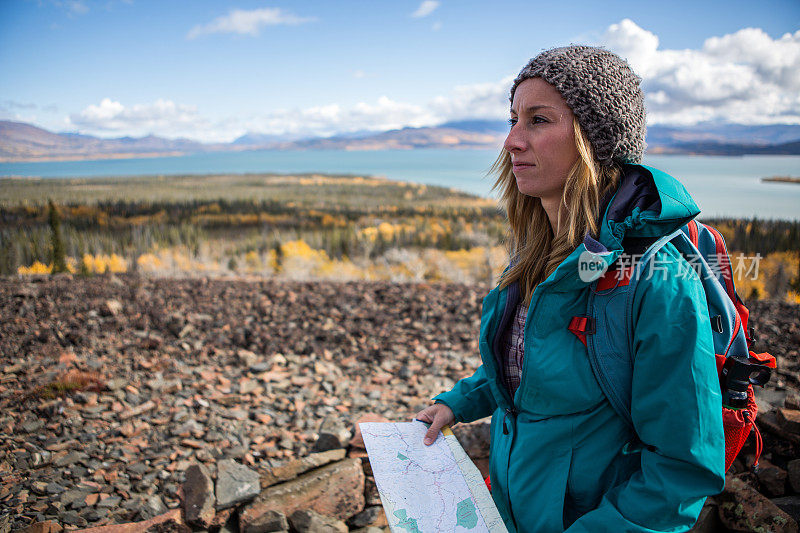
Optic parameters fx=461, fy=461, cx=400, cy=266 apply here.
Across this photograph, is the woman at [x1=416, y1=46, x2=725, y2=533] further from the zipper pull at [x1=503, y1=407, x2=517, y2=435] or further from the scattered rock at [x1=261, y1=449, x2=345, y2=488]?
the scattered rock at [x1=261, y1=449, x2=345, y2=488]

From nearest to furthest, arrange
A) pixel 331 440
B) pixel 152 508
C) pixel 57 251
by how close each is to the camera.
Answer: pixel 152 508, pixel 331 440, pixel 57 251

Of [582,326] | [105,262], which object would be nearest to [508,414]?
[582,326]

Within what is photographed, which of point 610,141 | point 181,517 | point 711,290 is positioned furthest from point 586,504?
point 181,517

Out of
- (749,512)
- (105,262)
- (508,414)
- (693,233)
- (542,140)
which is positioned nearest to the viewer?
(693,233)

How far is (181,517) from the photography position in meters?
2.68

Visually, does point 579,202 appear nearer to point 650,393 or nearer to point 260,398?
point 650,393

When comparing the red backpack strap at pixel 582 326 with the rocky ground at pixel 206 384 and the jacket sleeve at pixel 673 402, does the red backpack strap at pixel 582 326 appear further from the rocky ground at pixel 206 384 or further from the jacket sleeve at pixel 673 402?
the rocky ground at pixel 206 384

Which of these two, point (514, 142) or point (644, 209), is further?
point (514, 142)

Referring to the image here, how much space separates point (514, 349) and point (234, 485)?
219 cm

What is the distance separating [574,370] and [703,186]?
29273 millimetres

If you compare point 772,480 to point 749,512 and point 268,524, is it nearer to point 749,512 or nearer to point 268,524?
point 749,512

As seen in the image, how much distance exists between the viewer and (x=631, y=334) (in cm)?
117

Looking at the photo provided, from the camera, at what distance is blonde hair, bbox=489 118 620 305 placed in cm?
137

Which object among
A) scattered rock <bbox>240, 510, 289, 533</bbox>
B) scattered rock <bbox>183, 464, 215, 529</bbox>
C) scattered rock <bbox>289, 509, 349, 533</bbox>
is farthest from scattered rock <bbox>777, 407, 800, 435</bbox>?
scattered rock <bbox>183, 464, 215, 529</bbox>
